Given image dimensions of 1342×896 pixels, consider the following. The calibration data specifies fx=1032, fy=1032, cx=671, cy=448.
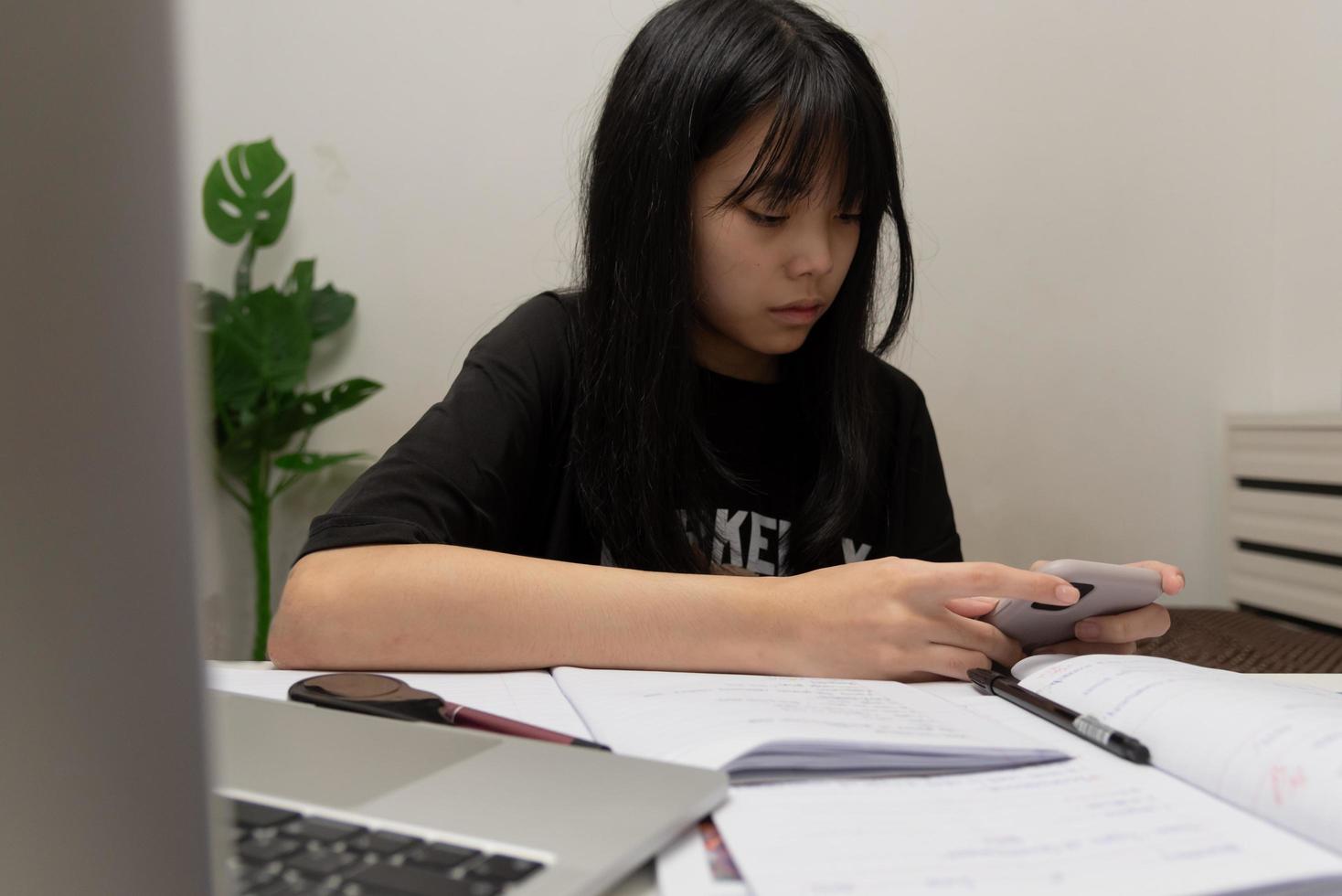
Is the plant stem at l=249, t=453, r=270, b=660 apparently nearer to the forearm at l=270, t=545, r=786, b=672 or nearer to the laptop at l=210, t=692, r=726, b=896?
the forearm at l=270, t=545, r=786, b=672

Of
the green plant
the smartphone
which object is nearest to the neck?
the smartphone

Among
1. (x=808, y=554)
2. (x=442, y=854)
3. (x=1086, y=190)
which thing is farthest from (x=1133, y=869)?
(x=1086, y=190)

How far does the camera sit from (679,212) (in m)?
1.05

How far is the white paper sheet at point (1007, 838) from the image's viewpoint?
1.04 feet

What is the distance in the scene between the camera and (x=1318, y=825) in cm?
38

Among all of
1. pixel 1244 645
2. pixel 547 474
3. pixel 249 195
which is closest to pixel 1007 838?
pixel 547 474

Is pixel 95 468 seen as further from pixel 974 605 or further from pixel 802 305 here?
pixel 802 305

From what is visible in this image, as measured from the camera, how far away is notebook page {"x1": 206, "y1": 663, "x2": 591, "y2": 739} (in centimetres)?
55

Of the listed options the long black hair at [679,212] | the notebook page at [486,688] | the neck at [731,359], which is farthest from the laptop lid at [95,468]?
the neck at [731,359]

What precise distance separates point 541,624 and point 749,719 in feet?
0.76

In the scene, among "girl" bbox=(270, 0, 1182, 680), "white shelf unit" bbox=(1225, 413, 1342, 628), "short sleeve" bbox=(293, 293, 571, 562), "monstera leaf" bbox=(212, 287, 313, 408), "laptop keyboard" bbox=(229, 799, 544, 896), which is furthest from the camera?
"monstera leaf" bbox=(212, 287, 313, 408)

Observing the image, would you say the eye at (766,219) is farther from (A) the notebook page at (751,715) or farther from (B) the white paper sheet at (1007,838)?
(B) the white paper sheet at (1007,838)

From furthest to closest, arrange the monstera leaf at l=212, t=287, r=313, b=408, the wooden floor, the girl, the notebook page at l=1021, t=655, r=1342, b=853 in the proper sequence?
the monstera leaf at l=212, t=287, r=313, b=408
the wooden floor
the girl
the notebook page at l=1021, t=655, r=1342, b=853

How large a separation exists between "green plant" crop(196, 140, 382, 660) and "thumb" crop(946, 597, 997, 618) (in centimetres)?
142
